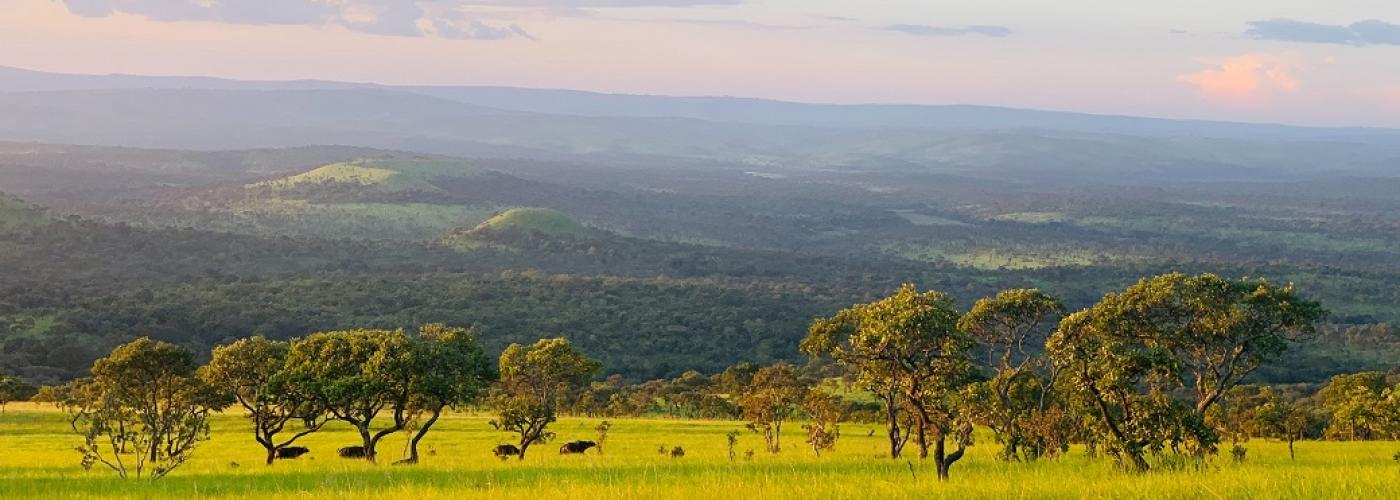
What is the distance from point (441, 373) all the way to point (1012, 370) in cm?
2058

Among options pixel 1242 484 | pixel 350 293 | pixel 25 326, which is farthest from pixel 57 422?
pixel 350 293

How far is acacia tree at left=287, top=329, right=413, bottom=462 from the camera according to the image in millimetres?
38500

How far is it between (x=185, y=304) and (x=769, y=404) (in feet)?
405

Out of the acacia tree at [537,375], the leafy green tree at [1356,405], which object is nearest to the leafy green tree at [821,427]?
the acacia tree at [537,375]

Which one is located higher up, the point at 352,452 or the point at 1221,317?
the point at 1221,317

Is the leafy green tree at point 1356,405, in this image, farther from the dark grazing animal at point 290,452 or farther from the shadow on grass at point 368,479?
the dark grazing animal at point 290,452

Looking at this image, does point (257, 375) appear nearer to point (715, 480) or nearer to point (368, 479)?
point (368, 479)

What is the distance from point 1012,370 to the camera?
39.1m

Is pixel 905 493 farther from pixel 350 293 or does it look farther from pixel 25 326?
pixel 350 293

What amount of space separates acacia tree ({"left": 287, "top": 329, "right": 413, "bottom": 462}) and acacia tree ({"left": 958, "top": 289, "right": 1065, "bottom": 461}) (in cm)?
1950

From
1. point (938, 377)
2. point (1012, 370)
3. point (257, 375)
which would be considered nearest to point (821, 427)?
point (1012, 370)

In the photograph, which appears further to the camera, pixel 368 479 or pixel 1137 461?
pixel 368 479

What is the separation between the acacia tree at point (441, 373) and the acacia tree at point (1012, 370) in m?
18.2

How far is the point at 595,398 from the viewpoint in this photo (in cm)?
9269
